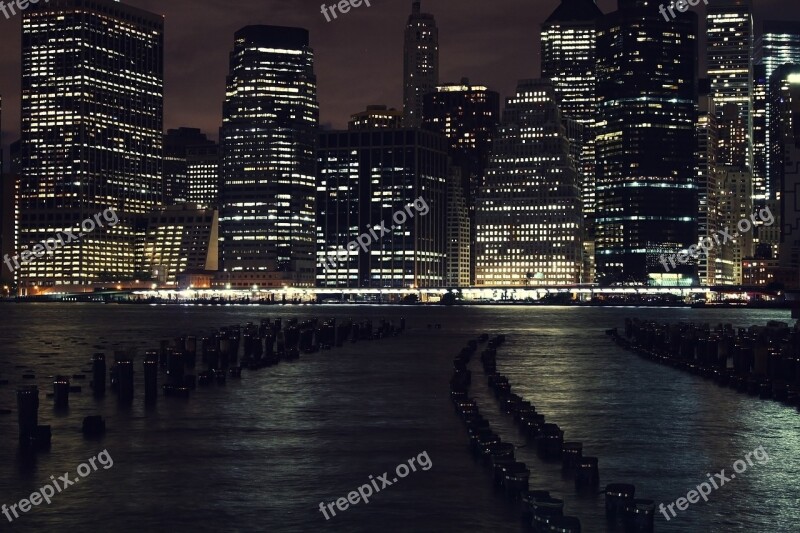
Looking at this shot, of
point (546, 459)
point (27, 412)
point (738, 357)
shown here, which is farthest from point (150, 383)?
point (738, 357)

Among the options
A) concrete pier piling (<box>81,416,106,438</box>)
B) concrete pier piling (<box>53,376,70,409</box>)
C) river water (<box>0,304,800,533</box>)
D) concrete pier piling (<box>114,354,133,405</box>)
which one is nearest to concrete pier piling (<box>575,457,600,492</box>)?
river water (<box>0,304,800,533</box>)

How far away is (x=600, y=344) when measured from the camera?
420ft

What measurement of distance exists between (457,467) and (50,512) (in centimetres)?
1441

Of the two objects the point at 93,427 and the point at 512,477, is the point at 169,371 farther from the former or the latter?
the point at 512,477

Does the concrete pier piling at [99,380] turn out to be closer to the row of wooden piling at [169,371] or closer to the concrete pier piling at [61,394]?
the row of wooden piling at [169,371]

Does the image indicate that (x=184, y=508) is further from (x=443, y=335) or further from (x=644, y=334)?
(x=443, y=335)

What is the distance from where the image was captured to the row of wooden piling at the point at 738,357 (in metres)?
71.1

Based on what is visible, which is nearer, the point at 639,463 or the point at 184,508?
the point at 184,508

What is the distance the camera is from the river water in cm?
3622

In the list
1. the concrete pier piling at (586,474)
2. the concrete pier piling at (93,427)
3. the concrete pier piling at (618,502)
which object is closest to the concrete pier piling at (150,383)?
the concrete pier piling at (93,427)

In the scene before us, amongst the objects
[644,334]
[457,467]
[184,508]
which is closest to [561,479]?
[457,467]

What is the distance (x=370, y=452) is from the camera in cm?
4741

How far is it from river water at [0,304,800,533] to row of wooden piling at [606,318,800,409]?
1.63 m

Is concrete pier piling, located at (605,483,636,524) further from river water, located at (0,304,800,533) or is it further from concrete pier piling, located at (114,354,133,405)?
concrete pier piling, located at (114,354,133,405)
